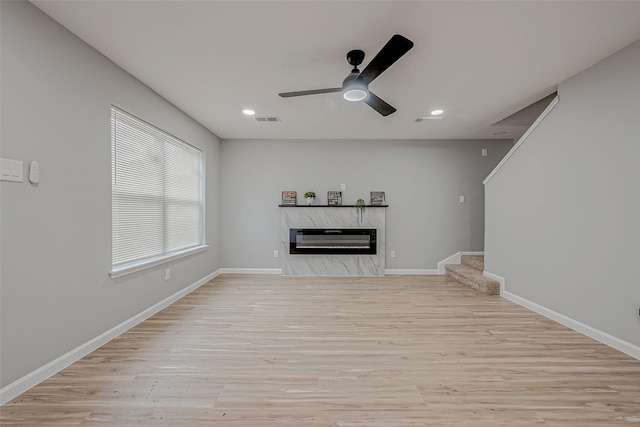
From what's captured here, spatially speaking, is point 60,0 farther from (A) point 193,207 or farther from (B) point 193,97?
(A) point 193,207

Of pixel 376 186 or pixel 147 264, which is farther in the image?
pixel 376 186

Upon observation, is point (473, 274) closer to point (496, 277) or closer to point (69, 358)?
point (496, 277)

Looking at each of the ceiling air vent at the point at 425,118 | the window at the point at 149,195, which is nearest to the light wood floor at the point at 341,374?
the window at the point at 149,195

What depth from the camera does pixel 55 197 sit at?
6.36 feet

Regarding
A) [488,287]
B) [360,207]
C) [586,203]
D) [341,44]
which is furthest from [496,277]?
[341,44]

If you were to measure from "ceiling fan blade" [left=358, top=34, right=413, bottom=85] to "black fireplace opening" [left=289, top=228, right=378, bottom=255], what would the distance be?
10.3 feet

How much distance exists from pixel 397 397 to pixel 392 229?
141 inches

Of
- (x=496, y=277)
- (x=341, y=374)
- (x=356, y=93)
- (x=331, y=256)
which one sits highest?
(x=356, y=93)

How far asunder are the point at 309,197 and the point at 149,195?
2.57 metres

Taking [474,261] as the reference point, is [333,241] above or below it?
above

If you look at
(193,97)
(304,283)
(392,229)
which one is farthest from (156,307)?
(392,229)

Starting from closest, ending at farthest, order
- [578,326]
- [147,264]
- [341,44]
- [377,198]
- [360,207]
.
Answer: [341,44]
[578,326]
[147,264]
[360,207]
[377,198]

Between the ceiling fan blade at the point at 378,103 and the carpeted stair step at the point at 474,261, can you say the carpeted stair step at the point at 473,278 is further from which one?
the ceiling fan blade at the point at 378,103

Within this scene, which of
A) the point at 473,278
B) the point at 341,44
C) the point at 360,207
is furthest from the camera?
the point at 360,207
